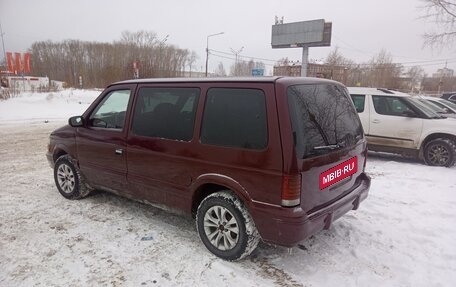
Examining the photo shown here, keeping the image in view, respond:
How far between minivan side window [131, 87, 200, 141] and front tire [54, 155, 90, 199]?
151 centimetres

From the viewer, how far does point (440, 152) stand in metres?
7.80

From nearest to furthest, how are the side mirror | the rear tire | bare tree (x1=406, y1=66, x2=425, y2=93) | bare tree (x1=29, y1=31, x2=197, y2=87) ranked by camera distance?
the side mirror
the rear tire
bare tree (x1=29, y1=31, x2=197, y2=87)
bare tree (x1=406, y1=66, x2=425, y2=93)

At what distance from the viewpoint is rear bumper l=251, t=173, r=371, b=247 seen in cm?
294

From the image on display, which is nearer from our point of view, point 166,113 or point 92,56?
point 166,113

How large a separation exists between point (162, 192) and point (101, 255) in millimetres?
913

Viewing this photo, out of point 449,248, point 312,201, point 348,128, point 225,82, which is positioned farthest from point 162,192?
point 449,248

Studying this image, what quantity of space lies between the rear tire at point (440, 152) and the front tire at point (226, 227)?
636cm

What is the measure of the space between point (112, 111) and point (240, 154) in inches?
89.9

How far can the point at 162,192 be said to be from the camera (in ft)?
12.9

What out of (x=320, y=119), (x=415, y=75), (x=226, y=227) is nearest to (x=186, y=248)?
(x=226, y=227)

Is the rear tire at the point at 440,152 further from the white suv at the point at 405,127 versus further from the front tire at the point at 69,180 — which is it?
the front tire at the point at 69,180

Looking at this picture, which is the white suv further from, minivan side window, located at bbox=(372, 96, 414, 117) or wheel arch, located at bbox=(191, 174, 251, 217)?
wheel arch, located at bbox=(191, 174, 251, 217)

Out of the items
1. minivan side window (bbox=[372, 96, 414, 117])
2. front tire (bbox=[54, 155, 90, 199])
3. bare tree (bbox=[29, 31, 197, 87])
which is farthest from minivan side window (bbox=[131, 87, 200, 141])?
bare tree (bbox=[29, 31, 197, 87])

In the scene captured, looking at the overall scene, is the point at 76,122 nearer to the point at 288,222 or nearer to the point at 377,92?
the point at 288,222
